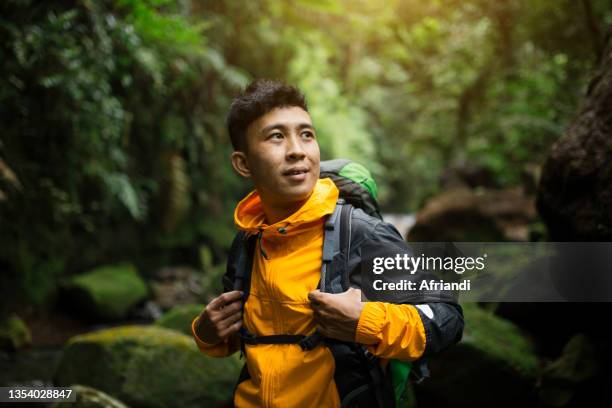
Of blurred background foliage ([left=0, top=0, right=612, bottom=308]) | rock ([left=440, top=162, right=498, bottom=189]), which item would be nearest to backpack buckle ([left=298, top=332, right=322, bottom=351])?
blurred background foliage ([left=0, top=0, right=612, bottom=308])

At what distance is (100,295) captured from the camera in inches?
281

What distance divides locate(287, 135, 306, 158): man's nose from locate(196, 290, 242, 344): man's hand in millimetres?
552

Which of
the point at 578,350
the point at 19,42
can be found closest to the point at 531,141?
the point at 578,350

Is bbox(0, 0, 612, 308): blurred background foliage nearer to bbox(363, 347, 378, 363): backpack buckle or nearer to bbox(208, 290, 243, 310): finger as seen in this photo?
bbox(208, 290, 243, 310): finger

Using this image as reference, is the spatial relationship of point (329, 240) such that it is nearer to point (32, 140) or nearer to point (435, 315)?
point (435, 315)

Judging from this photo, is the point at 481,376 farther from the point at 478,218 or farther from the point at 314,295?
the point at 478,218

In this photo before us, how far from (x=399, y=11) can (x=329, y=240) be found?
38.1 feet

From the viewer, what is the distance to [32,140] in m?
5.95

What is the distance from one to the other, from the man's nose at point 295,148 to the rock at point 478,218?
20.3 ft

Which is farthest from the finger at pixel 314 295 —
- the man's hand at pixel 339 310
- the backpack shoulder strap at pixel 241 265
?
the backpack shoulder strap at pixel 241 265

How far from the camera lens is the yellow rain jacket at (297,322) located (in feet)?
5.29

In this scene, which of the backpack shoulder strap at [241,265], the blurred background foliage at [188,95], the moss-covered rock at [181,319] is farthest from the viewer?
the blurred background foliage at [188,95]

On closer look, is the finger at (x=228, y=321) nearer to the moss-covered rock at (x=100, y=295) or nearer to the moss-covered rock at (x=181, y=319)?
the moss-covered rock at (x=181, y=319)

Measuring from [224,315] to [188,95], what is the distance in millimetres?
7654
